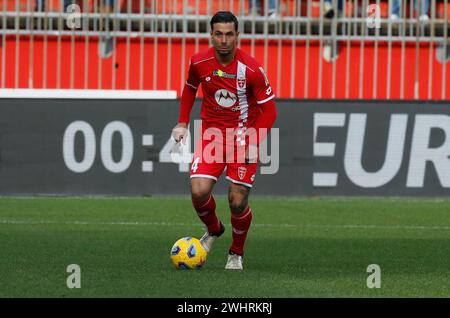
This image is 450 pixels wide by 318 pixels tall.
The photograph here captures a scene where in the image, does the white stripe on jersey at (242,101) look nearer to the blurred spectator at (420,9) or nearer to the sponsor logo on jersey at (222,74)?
the sponsor logo on jersey at (222,74)

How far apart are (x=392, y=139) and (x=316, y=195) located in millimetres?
1200

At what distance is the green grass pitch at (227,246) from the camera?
7.71 metres

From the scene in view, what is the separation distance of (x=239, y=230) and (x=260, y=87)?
3.42ft

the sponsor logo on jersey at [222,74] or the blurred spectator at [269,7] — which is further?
the blurred spectator at [269,7]

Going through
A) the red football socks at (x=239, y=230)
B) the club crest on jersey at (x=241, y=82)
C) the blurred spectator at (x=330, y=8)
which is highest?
the blurred spectator at (x=330, y=8)

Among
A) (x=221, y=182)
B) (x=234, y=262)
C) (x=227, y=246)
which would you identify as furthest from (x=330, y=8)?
(x=234, y=262)

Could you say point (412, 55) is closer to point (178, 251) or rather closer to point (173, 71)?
point (173, 71)

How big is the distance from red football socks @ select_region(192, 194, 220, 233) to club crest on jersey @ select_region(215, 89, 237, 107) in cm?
69

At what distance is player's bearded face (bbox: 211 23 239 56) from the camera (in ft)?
28.3

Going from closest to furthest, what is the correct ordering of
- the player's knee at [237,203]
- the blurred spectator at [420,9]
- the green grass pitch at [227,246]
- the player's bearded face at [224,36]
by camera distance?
the green grass pitch at [227,246]
the player's bearded face at [224,36]
the player's knee at [237,203]
the blurred spectator at [420,9]

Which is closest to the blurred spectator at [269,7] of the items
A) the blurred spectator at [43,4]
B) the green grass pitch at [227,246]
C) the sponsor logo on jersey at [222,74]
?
the blurred spectator at [43,4]

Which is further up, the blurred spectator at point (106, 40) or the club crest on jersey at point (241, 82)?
the blurred spectator at point (106, 40)

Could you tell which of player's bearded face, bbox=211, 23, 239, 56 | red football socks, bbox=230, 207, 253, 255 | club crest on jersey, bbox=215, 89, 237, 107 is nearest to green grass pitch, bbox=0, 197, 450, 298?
red football socks, bbox=230, 207, 253, 255

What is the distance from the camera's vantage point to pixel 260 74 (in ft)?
29.2
